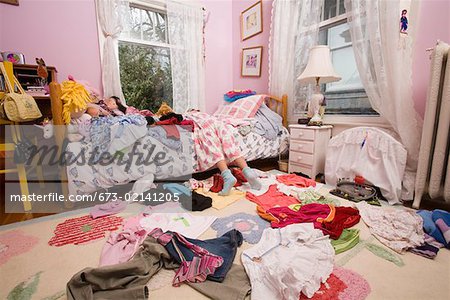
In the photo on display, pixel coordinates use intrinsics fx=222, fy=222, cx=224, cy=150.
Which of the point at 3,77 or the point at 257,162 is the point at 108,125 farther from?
the point at 257,162

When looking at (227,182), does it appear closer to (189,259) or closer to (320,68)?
(189,259)

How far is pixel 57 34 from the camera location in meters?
2.49

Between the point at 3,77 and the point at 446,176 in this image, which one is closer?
the point at 446,176

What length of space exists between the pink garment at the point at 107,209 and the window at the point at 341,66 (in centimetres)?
232

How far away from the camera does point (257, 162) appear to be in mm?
2914

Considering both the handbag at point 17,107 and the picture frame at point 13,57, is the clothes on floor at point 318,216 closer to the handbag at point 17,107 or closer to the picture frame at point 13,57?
the handbag at point 17,107

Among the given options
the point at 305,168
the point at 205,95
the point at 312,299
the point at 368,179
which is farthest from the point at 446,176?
the point at 205,95

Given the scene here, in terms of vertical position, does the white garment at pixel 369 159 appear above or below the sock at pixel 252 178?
above

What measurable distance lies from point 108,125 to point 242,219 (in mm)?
1217

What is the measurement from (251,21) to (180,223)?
3.25 meters

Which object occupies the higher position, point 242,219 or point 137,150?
point 137,150

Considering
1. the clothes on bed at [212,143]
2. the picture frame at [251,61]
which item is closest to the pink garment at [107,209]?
the clothes on bed at [212,143]

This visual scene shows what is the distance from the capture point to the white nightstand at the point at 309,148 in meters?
2.22

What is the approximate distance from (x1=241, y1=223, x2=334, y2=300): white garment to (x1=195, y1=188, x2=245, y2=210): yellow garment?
50cm
